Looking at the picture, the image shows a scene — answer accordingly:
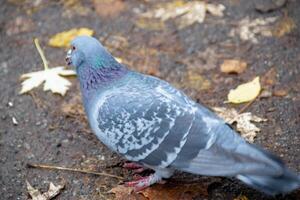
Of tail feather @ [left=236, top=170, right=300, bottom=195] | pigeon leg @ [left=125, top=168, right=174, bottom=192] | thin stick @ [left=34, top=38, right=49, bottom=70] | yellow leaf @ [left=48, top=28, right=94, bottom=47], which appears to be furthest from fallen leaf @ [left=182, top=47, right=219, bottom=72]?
tail feather @ [left=236, top=170, right=300, bottom=195]

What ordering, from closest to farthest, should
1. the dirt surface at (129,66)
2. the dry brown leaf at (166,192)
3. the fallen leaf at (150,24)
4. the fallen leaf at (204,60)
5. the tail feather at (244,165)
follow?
the tail feather at (244,165)
the dry brown leaf at (166,192)
the dirt surface at (129,66)
the fallen leaf at (204,60)
the fallen leaf at (150,24)

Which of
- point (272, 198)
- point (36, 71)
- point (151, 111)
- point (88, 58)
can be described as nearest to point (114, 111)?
point (151, 111)

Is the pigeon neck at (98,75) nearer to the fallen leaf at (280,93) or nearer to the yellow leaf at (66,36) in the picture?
the fallen leaf at (280,93)

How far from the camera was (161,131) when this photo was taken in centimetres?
343

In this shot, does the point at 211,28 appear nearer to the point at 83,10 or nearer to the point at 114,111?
the point at 83,10

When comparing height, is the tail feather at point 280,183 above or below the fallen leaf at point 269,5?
below

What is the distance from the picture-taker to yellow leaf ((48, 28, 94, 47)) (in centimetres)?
527

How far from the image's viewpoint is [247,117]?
13.8 ft

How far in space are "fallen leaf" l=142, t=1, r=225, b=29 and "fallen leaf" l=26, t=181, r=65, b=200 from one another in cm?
228

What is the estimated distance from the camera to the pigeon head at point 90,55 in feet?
12.5

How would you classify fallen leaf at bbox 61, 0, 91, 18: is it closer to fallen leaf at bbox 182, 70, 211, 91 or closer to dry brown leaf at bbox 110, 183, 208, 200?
fallen leaf at bbox 182, 70, 211, 91

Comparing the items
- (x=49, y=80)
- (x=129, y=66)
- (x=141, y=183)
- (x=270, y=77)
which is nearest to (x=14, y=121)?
(x=49, y=80)

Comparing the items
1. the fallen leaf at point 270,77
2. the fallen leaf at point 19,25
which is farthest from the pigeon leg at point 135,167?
the fallen leaf at point 19,25

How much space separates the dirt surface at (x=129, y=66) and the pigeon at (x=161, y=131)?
1.43 ft
